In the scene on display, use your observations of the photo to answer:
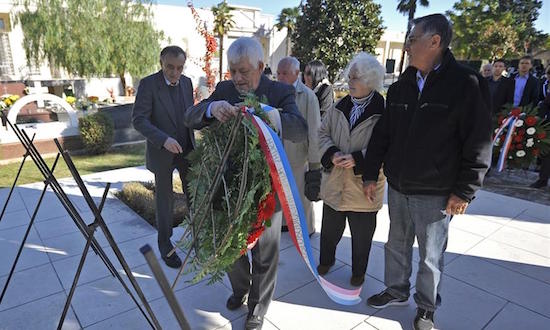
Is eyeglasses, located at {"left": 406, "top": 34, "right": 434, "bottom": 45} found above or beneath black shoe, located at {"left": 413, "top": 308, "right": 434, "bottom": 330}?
above

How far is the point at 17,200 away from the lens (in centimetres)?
445

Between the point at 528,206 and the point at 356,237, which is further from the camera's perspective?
the point at 528,206

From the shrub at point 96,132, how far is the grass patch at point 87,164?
Answer: 19cm

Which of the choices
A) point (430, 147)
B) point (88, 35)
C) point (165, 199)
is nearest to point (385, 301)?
point (430, 147)

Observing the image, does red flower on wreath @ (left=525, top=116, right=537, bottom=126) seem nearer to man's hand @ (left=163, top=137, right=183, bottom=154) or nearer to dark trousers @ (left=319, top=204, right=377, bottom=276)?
dark trousers @ (left=319, top=204, right=377, bottom=276)

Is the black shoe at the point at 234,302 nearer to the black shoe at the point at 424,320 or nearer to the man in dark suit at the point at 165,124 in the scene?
the man in dark suit at the point at 165,124

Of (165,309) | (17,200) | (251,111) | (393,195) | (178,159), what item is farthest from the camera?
A: (17,200)

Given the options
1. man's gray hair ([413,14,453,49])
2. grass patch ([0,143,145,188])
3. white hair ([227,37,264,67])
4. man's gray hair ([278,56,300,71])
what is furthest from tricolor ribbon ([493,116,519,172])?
grass patch ([0,143,145,188])

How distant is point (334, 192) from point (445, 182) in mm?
800

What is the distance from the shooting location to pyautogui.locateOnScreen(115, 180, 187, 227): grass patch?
13.3ft

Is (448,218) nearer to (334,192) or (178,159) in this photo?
(334,192)

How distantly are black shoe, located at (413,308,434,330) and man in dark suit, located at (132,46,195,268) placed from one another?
1935mm

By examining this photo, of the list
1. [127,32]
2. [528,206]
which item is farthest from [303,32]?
[528,206]

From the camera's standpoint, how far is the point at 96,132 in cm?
714
